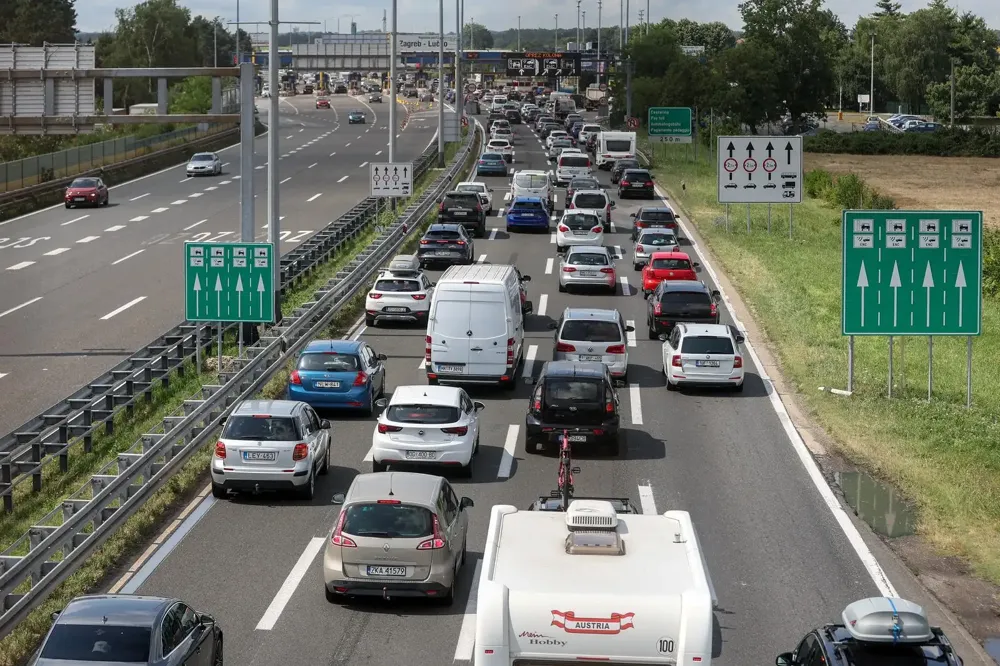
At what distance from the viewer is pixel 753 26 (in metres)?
116

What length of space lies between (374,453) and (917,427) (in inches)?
424

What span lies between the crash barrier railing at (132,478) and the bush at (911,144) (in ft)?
281

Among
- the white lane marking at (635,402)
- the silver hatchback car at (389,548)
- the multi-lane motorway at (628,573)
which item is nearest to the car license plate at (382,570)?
the silver hatchback car at (389,548)

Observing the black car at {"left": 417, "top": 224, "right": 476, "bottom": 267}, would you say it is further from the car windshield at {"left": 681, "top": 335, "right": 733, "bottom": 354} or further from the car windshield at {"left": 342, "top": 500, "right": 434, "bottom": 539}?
the car windshield at {"left": 342, "top": 500, "right": 434, "bottom": 539}

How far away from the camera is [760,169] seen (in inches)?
2088

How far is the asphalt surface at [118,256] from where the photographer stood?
118 ft

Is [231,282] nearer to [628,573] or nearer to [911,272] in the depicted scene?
[911,272]

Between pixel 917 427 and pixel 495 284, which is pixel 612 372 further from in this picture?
pixel 917 427

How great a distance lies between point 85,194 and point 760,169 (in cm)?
3434

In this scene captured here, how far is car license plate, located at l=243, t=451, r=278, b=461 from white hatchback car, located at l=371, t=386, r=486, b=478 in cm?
224

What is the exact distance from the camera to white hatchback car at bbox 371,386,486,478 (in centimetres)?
2395

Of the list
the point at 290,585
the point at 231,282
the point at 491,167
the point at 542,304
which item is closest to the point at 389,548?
the point at 290,585

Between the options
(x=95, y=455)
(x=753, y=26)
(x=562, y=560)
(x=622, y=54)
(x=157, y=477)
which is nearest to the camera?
(x=562, y=560)

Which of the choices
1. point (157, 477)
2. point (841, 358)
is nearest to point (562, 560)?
point (157, 477)
